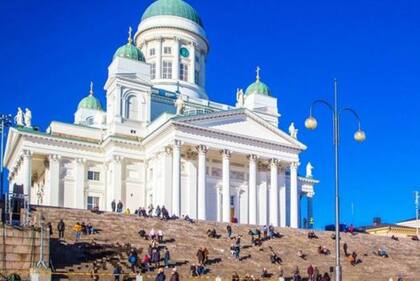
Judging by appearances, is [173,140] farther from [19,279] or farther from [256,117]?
[19,279]

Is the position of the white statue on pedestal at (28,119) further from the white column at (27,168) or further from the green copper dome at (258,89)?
the green copper dome at (258,89)

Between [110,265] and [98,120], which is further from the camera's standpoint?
[98,120]

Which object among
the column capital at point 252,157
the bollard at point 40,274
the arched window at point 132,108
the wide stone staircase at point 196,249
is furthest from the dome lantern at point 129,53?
the bollard at point 40,274

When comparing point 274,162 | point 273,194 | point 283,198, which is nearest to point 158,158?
point 274,162

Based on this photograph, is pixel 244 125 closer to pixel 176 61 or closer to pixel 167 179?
pixel 167 179

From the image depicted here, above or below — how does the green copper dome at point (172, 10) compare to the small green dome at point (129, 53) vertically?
above

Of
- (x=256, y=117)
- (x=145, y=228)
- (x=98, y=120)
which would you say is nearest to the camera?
(x=145, y=228)

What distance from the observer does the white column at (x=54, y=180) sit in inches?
2392

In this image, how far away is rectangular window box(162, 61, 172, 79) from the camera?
74725mm

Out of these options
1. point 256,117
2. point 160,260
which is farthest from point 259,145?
point 160,260

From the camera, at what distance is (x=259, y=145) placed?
62.6 metres

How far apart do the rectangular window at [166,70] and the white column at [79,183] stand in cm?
1614

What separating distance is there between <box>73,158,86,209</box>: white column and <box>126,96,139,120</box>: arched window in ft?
19.7

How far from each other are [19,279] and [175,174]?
2876cm
